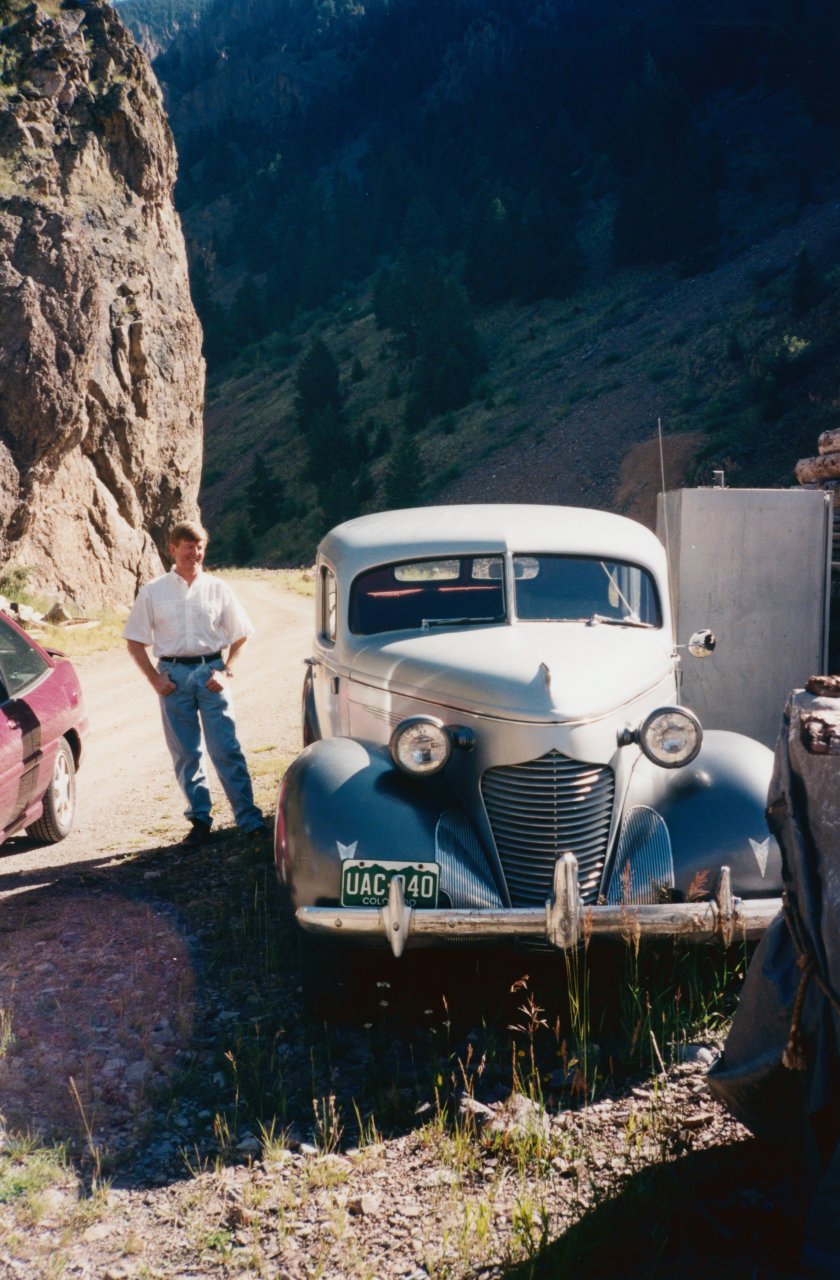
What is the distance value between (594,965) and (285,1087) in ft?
5.22

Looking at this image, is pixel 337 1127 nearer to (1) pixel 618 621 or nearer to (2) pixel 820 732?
(2) pixel 820 732

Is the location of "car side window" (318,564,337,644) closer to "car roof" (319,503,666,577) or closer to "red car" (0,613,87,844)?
"car roof" (319,503,666,577)

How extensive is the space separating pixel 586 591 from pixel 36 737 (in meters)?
3.44

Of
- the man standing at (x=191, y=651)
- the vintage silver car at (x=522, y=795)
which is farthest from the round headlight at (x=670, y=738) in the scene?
the man standing at (x=191, y=651)

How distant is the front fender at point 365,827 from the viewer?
419 centimetres

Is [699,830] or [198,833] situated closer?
[699,830]

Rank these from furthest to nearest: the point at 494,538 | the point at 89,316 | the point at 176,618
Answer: the point at 89,316
the point at 176,618
the point at 494,538

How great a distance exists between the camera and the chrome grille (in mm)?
4383

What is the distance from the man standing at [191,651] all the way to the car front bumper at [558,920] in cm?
272

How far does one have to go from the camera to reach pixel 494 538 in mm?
5578

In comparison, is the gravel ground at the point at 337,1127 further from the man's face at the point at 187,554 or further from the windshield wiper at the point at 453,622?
the man's face at the point at 187,554

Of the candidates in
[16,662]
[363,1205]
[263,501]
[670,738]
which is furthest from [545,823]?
[263,501]

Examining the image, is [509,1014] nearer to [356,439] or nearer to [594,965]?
[594,965]

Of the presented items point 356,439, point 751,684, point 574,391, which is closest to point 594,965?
point 751,684
